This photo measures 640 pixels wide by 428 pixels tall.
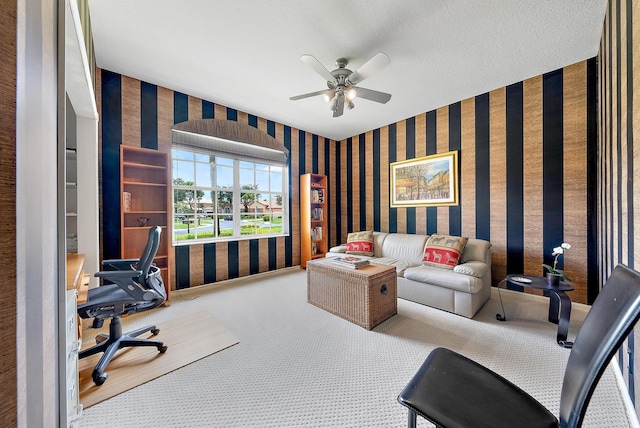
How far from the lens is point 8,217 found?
1.68 ft

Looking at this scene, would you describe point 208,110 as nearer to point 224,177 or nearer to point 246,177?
point 224,177

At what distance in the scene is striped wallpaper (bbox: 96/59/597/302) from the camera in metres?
2.76

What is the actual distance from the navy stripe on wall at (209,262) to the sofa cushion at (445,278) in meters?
2.84

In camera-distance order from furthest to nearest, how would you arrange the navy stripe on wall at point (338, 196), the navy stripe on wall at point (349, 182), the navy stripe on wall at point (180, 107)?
the navy stripe on wall at point (338, 196)
the navy stripe on wall at point (349, 182)
the navy stripe on wall at point (180, 107)

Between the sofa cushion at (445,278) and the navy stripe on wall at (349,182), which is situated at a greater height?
the navy stripe on wall at (349,182)

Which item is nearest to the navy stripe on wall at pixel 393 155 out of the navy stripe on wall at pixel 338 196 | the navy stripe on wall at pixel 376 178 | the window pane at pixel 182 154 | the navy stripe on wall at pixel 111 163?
the navy stripe on wall at pixel 376 178

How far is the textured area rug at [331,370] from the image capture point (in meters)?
1.41

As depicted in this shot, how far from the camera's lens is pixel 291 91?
3.29m

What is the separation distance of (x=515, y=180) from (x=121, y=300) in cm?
441

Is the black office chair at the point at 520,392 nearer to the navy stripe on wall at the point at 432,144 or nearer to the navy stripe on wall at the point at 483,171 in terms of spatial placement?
the navy stripe on wall at the point at 483,171

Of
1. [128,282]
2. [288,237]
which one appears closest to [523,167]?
[288,237]

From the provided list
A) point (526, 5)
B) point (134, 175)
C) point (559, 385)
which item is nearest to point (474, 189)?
point (526, 5)

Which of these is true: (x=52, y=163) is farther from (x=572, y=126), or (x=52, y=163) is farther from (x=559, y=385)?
(x=572, y=126)

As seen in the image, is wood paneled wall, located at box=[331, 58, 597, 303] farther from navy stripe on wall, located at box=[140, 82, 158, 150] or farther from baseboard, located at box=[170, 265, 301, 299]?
navy stripe on wall, located at box=[140, 82, 158, 150]
